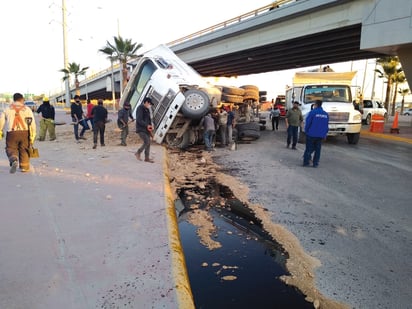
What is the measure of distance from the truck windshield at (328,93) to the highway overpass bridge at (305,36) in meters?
4.27

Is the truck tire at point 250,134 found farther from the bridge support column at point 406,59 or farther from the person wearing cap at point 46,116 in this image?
the bridge support column at point 406,59

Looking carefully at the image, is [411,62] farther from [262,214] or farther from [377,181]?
[262,214]

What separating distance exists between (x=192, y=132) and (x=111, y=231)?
8056 mm

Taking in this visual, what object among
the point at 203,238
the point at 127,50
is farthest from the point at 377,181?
the point at 127,50

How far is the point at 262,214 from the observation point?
5.15m

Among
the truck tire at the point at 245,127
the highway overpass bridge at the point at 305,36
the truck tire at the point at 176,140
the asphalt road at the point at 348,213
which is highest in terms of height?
the highway overpass bridge at the point at 305,36

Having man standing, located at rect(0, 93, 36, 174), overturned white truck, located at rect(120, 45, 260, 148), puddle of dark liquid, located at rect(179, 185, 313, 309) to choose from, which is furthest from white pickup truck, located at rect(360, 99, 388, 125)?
man standing, located at rect(0, 93, 36, 174)

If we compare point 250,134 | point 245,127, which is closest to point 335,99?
point 250,134

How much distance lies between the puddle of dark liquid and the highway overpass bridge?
14289mm

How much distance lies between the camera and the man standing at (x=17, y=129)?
642cm

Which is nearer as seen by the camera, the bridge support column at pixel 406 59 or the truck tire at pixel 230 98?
the truck tire at pixel 230 98

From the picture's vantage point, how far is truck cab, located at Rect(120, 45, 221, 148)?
33.4 ft

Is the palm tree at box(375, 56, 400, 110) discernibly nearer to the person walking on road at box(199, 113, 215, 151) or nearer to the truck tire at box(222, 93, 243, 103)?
the truck tire at box(222, 93, 243, 103)

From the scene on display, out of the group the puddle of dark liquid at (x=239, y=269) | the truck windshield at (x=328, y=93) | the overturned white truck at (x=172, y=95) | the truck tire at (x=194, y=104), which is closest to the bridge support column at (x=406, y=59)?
the truck windshield at (x=328, y=93)
